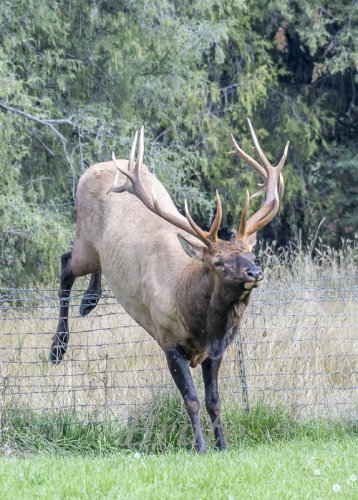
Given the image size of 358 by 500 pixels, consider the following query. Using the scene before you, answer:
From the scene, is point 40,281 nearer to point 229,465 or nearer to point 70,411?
point 70,411

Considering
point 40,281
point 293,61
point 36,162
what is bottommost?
point 40,281

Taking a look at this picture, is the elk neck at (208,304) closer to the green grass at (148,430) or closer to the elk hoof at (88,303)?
the green grass at (148,430)

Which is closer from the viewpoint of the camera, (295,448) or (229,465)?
(229,465)

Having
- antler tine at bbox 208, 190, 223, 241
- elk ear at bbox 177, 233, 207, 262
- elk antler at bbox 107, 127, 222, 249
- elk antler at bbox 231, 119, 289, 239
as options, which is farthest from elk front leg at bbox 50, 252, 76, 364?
elk antler at bbox 231, 119, 289, 239

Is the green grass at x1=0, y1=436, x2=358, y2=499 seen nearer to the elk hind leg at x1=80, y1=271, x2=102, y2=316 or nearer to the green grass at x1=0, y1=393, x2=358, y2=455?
the green grass at x1=0, y1=393, x2=358, y2=455

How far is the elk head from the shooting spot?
771cm

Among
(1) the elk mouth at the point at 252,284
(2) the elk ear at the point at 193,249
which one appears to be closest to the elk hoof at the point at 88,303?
(2) the elk ear at the point at 193,249

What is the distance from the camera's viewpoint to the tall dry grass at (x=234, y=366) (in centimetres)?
913

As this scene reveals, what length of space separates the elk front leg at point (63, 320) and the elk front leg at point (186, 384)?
3.88 ft

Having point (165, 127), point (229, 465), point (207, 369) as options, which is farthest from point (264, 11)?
point (229, 465)

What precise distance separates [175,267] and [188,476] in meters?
2.42

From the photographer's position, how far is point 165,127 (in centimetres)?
1914

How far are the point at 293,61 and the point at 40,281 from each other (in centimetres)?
783

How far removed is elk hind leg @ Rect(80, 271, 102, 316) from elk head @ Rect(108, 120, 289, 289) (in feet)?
3.90
